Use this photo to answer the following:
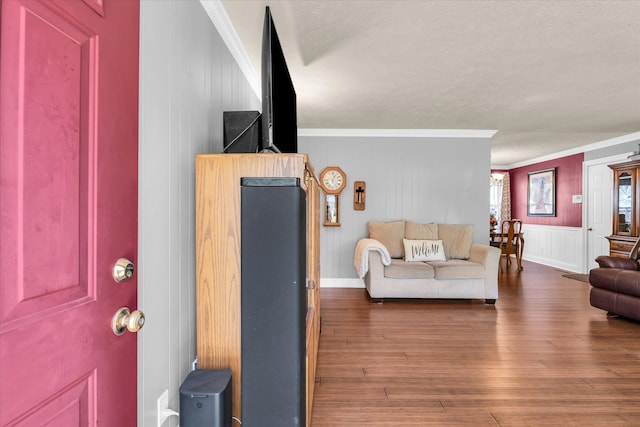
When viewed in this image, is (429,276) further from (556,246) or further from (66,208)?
(556,246)

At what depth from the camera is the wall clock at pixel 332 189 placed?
16.8 feet

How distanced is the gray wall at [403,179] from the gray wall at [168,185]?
3474 millimetres

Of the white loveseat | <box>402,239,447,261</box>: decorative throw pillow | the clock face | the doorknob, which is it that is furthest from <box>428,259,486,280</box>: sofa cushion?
the doorknob

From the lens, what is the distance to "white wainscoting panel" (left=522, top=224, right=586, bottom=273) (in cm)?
650

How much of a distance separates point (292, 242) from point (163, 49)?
966 mm

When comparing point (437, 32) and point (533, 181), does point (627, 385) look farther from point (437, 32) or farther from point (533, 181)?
point (533, 181)

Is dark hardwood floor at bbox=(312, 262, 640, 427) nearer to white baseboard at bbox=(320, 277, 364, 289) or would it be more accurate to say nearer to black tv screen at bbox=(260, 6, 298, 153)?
white baseboard at bbox=(320, 277, 364, 289)

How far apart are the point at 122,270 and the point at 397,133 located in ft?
15.8

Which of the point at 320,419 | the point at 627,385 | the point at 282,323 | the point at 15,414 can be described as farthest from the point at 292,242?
the point at 627,385

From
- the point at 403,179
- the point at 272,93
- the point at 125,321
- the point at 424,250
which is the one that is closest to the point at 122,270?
the point at 125,321

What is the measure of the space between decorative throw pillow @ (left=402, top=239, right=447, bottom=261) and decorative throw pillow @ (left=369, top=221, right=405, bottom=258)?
7.4 inches

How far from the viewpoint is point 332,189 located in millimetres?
5133

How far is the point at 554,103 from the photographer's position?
383 centimetres

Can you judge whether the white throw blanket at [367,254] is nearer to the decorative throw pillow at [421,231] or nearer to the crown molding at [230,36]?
the decorative throw pillow at [421,231]
